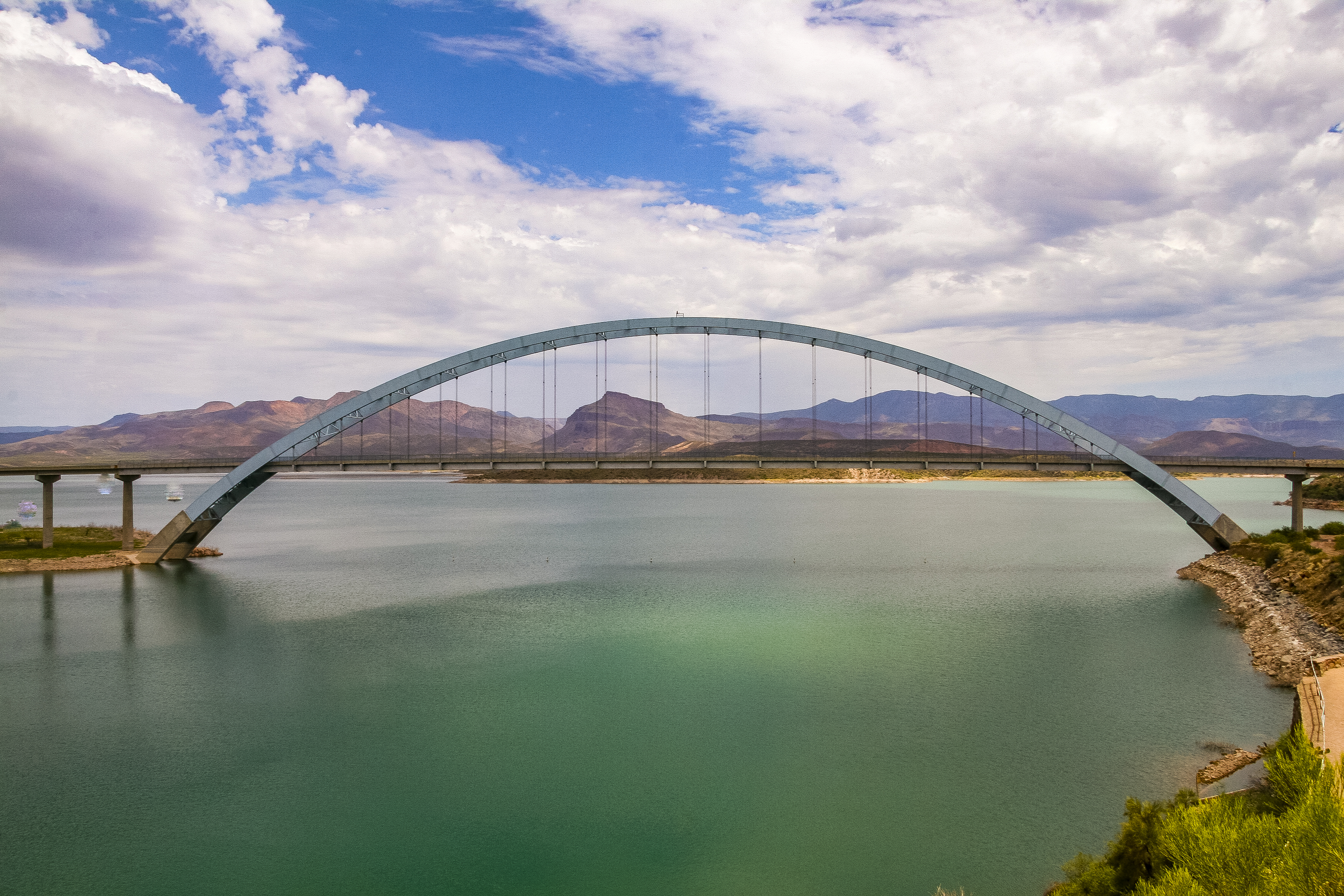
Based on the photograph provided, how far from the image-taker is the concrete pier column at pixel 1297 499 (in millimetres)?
35062

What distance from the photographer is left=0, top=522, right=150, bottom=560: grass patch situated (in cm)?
3909

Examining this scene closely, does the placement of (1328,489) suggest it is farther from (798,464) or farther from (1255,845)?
(1255,845)

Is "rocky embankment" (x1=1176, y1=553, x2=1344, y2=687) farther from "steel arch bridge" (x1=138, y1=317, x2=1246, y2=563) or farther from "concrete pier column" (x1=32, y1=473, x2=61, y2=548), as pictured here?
"concrete pier column" (x1=32, y1=473, x2=61, y2=548)

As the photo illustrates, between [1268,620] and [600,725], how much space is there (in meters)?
22.0

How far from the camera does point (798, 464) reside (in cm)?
3672

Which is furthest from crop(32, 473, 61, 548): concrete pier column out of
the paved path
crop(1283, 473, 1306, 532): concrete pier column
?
crop(1283, 473, 1306, 532): concrete pier column

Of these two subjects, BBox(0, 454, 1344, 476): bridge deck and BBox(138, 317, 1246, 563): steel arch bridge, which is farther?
BBox(138, 317, 1246, 563): steel arch bridge

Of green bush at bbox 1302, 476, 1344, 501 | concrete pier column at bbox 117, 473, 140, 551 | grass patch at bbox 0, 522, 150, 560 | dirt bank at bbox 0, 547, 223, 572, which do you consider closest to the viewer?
dirt bank at bbox 0, 547, 223, 572

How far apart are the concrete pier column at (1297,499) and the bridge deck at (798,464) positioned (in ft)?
0.70

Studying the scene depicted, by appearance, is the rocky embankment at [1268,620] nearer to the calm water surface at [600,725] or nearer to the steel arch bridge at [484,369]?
the calm water surface at [600,725]

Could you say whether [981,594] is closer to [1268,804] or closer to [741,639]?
[741,639]

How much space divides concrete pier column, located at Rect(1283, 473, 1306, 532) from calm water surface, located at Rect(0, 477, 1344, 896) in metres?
6.06

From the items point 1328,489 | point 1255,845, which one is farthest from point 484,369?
point 1328,489

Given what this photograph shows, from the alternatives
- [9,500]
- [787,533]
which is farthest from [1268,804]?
[9,500]
